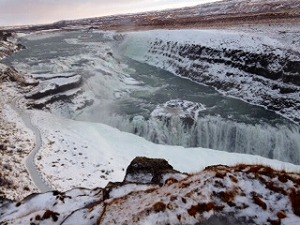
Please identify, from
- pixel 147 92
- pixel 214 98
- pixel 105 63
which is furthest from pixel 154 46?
pixel 214 98

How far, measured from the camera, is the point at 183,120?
2267cm

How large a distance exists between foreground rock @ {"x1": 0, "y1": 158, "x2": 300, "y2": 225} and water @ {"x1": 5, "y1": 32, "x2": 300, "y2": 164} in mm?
14676

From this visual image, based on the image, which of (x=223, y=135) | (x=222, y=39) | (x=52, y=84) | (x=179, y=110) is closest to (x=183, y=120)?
(x=179, y=110)

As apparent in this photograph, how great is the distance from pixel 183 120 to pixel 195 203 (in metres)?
17.1

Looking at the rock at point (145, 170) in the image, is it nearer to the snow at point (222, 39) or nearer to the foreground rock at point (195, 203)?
the foreground rock at point (195, 203)

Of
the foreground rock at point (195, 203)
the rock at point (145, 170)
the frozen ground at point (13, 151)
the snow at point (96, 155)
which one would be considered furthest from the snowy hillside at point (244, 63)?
the foreground rock at point (195, 203)

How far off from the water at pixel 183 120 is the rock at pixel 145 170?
12829mm

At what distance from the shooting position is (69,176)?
1462 cm

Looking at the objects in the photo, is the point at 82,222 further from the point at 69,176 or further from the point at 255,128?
the point at 255,128

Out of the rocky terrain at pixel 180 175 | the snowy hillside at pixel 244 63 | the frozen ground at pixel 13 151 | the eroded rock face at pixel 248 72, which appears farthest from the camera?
the snowy hillside at pixel 244 63

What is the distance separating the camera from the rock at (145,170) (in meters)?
8.30

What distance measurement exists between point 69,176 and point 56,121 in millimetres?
9344

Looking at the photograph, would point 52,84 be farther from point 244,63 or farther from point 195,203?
point 195,203

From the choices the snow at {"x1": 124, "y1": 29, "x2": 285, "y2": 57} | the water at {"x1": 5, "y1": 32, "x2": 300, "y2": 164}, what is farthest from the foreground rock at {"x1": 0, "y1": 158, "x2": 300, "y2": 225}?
the snow at {"x1": 124, "y1": 29, "x2": 285, "y2": 57}
